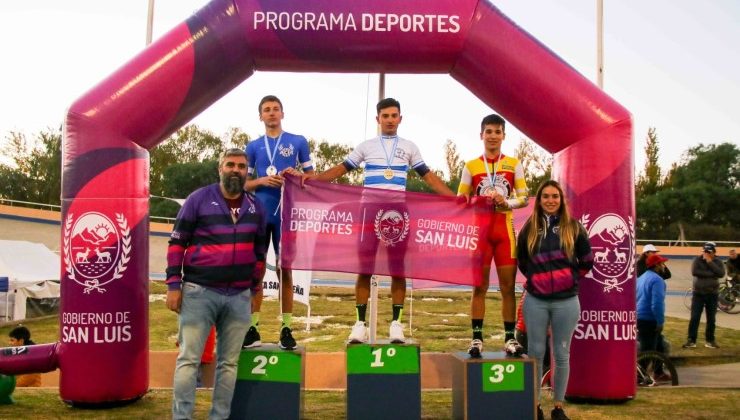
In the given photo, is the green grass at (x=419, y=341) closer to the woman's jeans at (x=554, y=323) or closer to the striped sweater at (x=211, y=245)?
the woman's jeans at (x=554, y=323)

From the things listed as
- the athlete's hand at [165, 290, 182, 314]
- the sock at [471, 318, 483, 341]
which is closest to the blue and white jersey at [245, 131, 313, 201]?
the athlete's hand at [165, 290, 182, 314]

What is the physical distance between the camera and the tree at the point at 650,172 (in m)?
50.1

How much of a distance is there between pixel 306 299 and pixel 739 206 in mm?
42123

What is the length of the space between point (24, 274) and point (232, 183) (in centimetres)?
1328

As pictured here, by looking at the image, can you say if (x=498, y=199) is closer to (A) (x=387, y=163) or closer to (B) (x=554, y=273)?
(B) (x=554, y=273)

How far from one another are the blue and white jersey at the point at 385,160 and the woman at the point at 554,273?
1.10 metres

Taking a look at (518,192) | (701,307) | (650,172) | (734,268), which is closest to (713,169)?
(650,172)

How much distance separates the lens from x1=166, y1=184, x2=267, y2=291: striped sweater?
4703mm

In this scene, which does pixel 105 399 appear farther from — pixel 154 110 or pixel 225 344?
pixel 154 110

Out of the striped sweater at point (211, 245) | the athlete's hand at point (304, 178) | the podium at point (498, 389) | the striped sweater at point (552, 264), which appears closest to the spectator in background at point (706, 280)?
the striped sweater at point (552, 264)

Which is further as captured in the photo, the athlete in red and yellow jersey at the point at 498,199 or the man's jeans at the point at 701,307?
the man's jeans at the point at 701,307

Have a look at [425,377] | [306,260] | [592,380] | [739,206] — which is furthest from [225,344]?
[739,206]

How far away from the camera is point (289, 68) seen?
20.4 feet

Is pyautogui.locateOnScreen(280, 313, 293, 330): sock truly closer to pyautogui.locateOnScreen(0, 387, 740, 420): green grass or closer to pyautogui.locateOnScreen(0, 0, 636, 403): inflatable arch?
pyautogui.locateOnScreen(0, 387, 740, 420): green grass
